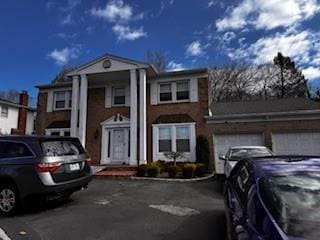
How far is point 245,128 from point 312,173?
1262 cm

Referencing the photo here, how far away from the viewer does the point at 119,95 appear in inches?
702

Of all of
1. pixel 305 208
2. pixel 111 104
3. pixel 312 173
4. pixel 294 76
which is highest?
pixel 294 76

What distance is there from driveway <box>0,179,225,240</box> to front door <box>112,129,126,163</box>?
7.37 m

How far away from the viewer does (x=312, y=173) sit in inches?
124

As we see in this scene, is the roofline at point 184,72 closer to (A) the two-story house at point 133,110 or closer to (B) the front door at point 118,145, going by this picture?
(A) the two-story house at point 133,110

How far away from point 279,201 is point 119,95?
51.9 feet

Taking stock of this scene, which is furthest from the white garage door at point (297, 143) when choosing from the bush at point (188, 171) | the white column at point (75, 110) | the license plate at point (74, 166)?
the license plate at point (74, 166)

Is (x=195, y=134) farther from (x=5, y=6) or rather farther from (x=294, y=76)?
(x=294, y=76)

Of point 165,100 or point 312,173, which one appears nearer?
point 312,173

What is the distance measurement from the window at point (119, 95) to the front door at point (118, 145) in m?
1.85

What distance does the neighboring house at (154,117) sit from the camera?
15180mm

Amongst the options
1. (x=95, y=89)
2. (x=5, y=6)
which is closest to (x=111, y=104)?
(x=95, y=89)

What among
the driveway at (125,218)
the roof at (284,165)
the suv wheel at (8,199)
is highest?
the roof at (284,165)

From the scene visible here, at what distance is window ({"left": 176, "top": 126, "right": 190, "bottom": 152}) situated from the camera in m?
15.9
